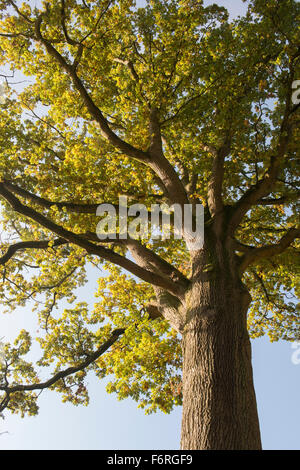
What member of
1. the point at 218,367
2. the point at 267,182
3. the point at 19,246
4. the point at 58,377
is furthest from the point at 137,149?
the point at 58,377

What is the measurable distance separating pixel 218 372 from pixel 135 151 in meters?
4.57

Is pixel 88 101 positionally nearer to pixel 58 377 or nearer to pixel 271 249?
pixel 271 249

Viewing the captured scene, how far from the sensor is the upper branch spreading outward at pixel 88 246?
4.99 m

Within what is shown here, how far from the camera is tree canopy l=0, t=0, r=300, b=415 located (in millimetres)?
6426

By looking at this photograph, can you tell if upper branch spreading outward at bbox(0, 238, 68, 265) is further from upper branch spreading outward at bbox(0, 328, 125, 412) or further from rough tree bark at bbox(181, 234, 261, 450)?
rough tree bark at bbox(181, 234, 261, 450)

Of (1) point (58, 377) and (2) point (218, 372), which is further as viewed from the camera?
(1) point (58, 377)

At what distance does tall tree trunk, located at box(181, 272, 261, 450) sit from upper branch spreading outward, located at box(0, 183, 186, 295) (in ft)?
2.32

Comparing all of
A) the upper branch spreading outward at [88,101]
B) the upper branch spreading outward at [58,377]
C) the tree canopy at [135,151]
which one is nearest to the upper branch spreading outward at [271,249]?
the tree canopy at [135,151]

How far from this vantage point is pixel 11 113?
728cm

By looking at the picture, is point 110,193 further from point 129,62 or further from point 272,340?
point 272,340

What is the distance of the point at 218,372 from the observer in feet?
13.2

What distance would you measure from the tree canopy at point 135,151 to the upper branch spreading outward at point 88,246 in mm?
269

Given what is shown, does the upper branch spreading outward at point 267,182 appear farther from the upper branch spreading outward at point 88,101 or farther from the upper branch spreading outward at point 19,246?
the upper branch spreading outward at point 19,246

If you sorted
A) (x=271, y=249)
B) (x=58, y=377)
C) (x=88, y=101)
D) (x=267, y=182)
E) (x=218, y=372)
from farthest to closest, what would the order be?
(x=58, y=377)
(x=88, y=101)
(x=267, y=182)
(x=271, y=249)
(x=218, y=372)
